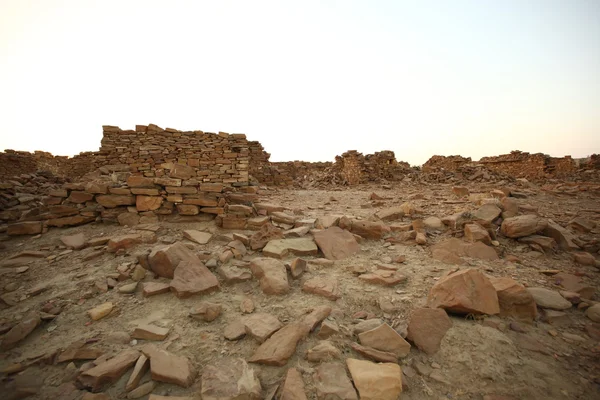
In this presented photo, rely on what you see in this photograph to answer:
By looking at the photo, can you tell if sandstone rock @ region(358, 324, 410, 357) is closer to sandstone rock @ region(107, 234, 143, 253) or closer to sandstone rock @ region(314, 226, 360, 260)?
sandstone rock @ region(314, 226, 360, 260)

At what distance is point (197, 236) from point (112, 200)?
1.69 meters

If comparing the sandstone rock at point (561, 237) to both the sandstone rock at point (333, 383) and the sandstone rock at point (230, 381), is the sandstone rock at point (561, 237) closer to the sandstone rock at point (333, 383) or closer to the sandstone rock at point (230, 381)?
the sandstone rock at point (333, 383)

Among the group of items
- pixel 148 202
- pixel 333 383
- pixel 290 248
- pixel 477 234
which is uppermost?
pixel 148 202

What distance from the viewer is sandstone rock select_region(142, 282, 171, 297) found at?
2498 mm

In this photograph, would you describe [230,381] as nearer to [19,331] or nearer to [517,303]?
[19,331]

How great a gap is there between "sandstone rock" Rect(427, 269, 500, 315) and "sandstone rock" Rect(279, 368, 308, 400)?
1361 millimetres

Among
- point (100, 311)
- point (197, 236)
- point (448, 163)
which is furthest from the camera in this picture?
point (448, 163)

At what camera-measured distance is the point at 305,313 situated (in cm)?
225

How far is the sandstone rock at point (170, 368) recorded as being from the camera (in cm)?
159

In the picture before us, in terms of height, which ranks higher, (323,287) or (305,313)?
(323,287)

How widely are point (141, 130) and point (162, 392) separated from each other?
355 inches

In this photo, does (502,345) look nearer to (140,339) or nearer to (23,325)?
(140,339)

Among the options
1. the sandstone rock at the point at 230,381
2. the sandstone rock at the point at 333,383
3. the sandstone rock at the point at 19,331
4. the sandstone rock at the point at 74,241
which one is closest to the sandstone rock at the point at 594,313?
the sandstone rock at the point at 333,383

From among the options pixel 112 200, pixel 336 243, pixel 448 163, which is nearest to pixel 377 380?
pixel 336 243
